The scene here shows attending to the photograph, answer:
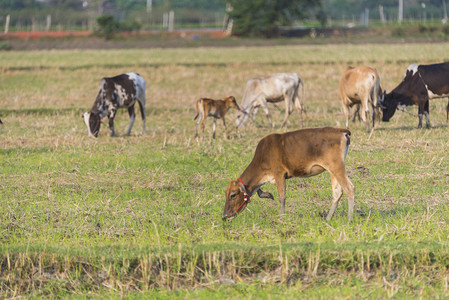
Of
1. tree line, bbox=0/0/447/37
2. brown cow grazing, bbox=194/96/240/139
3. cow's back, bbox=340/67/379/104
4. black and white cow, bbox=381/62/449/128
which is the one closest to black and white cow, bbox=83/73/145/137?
brown cow grazing, bbox=194/96/240/139

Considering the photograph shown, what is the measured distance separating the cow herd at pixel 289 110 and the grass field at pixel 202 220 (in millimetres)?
493

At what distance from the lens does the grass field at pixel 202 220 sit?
6922 millimetres

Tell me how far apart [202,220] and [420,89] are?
10.5m

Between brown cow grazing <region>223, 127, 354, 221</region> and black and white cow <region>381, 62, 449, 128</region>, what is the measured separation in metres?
8.73

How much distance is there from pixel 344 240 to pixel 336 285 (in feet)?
2.84

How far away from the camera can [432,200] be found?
9641 mm

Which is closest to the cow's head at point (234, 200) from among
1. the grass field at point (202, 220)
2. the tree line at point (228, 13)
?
the grass field at point (202, 220)

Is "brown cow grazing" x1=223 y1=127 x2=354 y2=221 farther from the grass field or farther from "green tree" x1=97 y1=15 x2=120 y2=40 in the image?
"green tree" x1=97 y1=15 x2=120 y2=40

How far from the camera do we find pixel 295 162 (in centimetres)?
873

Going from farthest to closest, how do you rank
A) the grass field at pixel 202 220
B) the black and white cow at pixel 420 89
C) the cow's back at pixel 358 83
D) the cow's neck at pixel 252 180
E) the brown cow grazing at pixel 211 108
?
the black and white cow at pixel 420 89
the brown cow grazing at pixel 211 108
the cow's back at pixel 358 83
the cow's neck at pixel 252 180
the grass field at pixel 202 220

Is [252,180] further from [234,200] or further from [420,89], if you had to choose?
[420,89]

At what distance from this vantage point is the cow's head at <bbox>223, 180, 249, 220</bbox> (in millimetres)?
8695

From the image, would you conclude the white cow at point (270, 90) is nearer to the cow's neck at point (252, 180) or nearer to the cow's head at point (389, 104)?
the cow's head at point (389, 104)

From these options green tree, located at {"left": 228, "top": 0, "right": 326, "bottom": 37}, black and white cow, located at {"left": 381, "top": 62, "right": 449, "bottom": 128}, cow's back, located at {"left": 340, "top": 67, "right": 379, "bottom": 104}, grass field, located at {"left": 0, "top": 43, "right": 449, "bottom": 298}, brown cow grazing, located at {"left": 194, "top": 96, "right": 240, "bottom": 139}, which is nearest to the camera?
grass field, located at {"left": 0, "top": 43, "right": 449, "bottom": 298}
